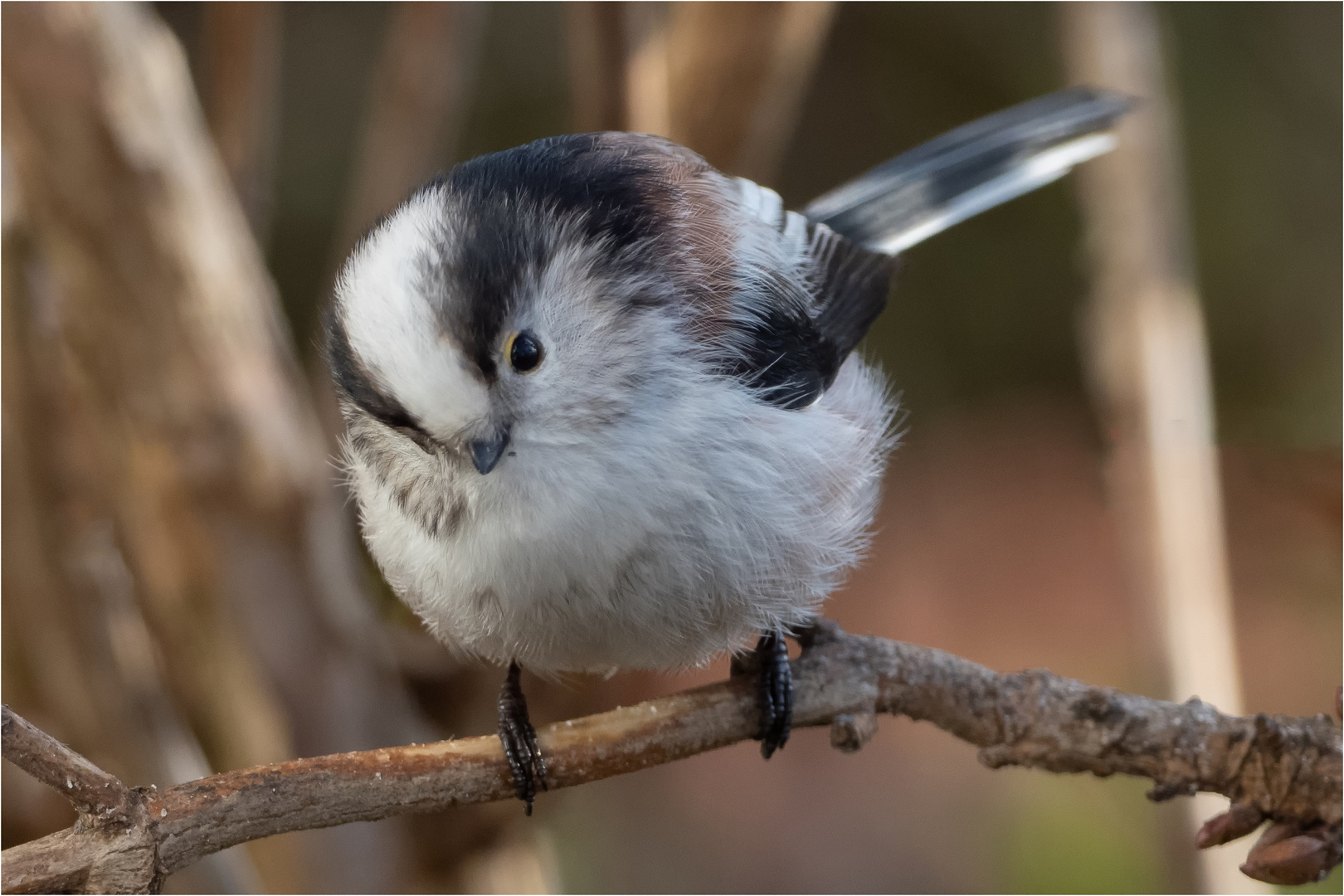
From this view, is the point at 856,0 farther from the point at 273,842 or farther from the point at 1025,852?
the point at 273,842

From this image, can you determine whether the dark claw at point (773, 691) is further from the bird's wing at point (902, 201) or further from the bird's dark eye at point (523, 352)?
the bird's dark eye at point (523, 352)

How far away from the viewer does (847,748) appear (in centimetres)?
112

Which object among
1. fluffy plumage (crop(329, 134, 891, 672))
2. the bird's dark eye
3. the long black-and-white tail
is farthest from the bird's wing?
the bird's dark eye

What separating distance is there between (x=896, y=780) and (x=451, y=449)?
212 cm

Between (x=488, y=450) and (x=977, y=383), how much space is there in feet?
7.81

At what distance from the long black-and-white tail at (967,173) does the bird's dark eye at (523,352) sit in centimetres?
74

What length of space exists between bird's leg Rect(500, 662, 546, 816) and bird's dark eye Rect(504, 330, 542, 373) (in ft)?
1.34

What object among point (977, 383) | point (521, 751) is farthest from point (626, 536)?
point (977, 383)

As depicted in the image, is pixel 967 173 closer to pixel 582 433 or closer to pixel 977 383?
pixel 582 433

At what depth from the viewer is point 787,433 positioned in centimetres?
115

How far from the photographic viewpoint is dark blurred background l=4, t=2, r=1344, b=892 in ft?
8.11

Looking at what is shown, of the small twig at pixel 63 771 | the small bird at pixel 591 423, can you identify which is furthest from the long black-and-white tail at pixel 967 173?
the small twig at pixel 63 771

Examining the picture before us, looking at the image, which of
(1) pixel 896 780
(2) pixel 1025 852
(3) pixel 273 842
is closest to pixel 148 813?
(3) pixel 273 842

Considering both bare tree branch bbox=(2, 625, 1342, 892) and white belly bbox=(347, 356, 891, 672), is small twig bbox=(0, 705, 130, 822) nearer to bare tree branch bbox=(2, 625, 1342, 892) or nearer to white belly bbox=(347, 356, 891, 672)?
bare tree branch bbox=(2, 625, 1342, 892)
